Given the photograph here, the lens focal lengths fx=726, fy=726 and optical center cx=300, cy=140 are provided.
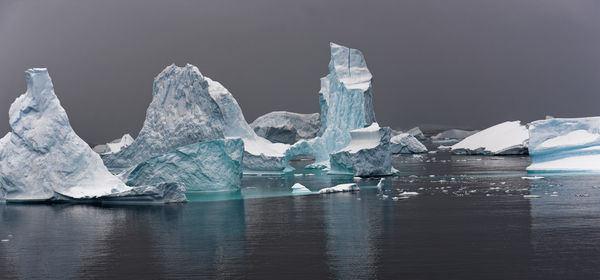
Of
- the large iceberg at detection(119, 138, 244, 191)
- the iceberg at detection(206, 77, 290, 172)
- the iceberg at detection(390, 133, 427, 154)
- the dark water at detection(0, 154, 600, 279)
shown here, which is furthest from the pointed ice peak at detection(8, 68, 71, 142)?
the iceberg at detection(390, 133, 427, 154)

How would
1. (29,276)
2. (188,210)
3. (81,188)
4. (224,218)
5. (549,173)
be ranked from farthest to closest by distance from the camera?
(549,173) → (81,188) → (188,210) → (224,218) → (29,276)

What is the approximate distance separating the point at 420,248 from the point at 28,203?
13.7 meters

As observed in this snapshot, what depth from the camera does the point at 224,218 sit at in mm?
17203

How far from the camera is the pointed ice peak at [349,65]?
39.7m

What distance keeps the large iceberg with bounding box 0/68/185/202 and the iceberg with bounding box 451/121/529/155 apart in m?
30.8

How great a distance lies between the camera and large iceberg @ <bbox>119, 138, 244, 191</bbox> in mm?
23344

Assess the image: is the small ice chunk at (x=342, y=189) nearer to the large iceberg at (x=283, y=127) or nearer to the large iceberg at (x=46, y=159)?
the large iceberg at (x=46, y=159)

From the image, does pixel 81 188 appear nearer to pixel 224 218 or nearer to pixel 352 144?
pixel 224 218

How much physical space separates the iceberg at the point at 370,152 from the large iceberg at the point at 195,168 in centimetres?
582

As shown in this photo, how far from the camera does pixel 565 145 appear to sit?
2961cm

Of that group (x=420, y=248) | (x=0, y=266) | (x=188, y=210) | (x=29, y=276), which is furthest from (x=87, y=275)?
(x=188, y=210)

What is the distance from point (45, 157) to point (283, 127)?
3297 cm

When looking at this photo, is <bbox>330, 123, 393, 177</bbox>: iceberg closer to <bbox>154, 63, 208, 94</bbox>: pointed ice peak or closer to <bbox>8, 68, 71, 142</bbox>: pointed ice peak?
<bbox>154, 63, 208, 94</bbox>: pointed ice peak

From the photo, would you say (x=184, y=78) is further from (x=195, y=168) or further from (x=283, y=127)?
(x=283, y=127)
